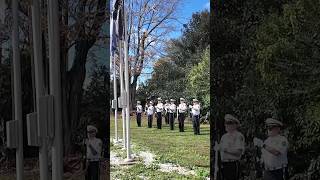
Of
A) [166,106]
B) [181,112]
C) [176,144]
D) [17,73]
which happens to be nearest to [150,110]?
[166,106]

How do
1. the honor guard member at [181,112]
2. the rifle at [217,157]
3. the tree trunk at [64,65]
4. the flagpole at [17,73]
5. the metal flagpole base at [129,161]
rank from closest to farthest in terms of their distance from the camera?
the flagpole at [17,73], the tree trunk at [64,65], the rifle at [217,157], the honor guard member at [181,112], the metal flagpole base at [129,161]

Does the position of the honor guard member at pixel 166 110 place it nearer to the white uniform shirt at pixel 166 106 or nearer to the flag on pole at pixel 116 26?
the white uniform shirt at pixel 166 106

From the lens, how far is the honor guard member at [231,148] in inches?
150

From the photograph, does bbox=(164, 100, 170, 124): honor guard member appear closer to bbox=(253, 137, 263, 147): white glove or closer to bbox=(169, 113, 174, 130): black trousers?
bbox=(169, 113, 174, 130): black trousers

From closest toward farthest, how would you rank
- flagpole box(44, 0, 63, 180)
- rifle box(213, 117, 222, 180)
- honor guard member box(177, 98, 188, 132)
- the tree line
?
flagpole box(44, 0, 63, 180), the tree line, rifle box(213, 117, 222, 180), honor guard member box(177, 98, 188, 132)

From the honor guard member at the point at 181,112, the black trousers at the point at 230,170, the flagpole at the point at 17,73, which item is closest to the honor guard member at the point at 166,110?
the honor guard member at the point at 181,112

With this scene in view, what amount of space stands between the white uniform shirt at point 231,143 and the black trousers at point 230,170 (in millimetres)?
46

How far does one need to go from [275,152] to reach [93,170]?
1.52m

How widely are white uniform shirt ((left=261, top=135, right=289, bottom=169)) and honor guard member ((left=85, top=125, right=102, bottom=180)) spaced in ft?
4.61

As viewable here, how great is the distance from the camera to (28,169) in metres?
3.65

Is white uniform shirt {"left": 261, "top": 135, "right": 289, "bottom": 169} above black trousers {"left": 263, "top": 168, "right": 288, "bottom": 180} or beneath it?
above

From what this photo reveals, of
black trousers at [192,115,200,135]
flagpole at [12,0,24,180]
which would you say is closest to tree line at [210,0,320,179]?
black trousers at [192,115,200,135]

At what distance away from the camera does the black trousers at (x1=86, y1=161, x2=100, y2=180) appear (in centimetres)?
420

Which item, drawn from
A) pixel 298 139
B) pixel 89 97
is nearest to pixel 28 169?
pixel 89 97
